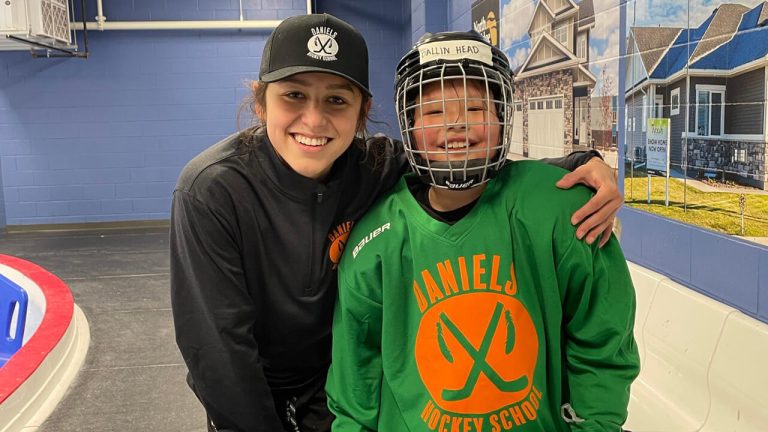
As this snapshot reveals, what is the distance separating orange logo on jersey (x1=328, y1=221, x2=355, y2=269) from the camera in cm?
146

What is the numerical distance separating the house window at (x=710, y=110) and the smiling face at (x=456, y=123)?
1153 mm

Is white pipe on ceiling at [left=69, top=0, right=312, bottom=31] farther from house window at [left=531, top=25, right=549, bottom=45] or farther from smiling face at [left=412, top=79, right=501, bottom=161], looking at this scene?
smiling face at [left=412, top=79, right=501, bottom=161]

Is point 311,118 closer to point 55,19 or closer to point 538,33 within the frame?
point 538,33

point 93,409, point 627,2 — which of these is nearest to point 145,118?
point 93,409

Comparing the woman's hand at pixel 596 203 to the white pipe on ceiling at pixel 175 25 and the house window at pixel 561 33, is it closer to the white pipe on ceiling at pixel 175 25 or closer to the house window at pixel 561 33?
the house window at pixel 561 33

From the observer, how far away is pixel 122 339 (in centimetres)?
381

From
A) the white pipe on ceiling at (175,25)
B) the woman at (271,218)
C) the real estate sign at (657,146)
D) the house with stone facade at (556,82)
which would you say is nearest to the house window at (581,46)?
the house with stone facade at (556,82)

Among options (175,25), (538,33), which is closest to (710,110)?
(538,33)

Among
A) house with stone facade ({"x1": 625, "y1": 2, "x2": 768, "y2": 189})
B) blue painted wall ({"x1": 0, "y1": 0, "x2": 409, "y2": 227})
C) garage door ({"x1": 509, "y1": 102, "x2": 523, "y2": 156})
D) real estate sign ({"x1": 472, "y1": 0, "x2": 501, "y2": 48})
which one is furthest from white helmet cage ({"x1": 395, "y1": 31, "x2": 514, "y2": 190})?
blue painted wall ({"x1": 0, "y1": 0, "x2": 409, "y2": 227})

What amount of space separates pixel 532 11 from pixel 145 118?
214 inches

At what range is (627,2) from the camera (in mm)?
2525

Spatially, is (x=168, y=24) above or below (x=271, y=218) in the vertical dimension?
above

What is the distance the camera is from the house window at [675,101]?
2213 millimetres

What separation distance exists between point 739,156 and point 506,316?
1.20 metres
